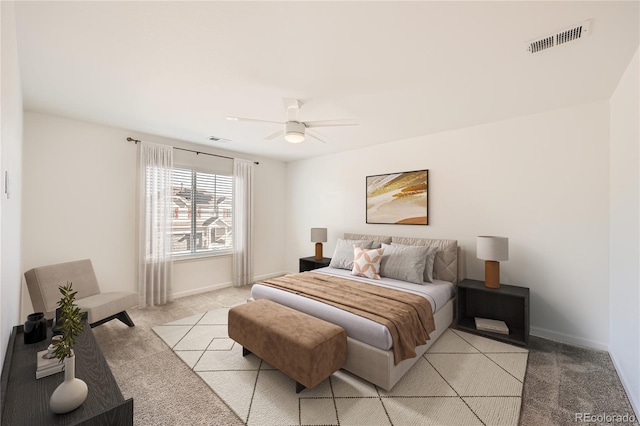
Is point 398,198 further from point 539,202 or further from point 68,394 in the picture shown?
point 68,394

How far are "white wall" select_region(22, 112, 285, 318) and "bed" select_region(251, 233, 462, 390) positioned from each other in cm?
217

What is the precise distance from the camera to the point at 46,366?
1.41 meters

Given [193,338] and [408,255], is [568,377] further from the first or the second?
[193,338]

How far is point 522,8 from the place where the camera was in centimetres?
157

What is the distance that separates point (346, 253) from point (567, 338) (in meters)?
2.65

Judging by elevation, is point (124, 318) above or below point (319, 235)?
below

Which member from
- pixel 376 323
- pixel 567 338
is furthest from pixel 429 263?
pixel 376 323

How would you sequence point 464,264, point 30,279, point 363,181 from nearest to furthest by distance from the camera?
1. point 30,279
2. point 464,264
3. point 363,181

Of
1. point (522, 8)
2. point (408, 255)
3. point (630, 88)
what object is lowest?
point (408, 255)

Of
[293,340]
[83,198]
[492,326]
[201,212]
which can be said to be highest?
[83,198]

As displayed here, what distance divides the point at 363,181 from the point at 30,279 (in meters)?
4.40

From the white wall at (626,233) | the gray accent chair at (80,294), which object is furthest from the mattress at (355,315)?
the gray accent chair at (80,294)

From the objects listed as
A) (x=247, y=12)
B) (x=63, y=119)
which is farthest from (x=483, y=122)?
(x=63, y=119)

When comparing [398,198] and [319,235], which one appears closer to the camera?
[398,198]
